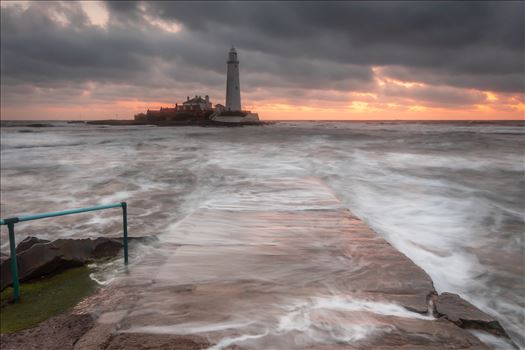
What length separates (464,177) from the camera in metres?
14.0

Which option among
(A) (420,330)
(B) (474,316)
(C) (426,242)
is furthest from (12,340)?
(C) (426,242)

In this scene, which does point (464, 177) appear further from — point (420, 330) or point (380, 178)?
point (420, 330)

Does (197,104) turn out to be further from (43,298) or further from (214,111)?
(43,298)

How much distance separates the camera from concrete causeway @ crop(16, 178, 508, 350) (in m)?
2.48

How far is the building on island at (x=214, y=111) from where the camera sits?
6856cm

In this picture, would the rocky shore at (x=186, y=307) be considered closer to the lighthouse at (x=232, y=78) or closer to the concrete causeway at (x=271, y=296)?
the concrete causeway at (x=271, y=296)

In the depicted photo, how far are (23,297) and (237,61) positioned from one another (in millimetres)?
69339

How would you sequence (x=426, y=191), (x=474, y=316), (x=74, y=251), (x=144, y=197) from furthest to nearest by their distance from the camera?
1. (x=426, y=191)
2. (x=144, y=197)
3. (x=74, y=251)
4. (x=474, y=316)

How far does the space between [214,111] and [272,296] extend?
80.3 meters

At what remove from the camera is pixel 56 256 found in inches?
Answer: 153

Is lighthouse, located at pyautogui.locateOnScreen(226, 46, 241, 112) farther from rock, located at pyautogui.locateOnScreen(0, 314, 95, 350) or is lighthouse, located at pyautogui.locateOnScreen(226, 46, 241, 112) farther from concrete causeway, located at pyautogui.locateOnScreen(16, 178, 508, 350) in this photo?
rock, located at pyautogui.locateOnScreen(0, 314, 95, 350)

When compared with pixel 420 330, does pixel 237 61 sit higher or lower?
higher

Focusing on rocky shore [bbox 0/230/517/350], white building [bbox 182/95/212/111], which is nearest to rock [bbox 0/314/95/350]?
rocky shore [bbox 0/230/517/350]

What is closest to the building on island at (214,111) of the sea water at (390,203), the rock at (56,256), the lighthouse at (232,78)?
the lighthouse at (232,78)
